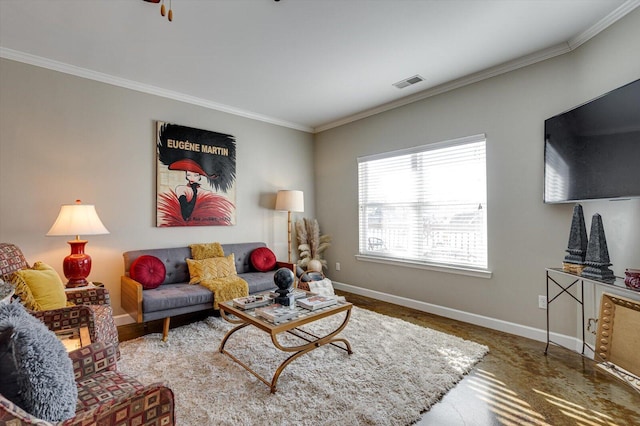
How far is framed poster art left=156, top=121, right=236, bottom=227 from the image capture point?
141 inches

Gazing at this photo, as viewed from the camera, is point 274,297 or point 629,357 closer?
point 629,357

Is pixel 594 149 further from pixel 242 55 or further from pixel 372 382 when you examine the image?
pixel 242 55

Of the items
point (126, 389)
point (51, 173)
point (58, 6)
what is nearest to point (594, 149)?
point (126, 389)

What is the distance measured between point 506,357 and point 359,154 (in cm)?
307

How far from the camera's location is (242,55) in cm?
284

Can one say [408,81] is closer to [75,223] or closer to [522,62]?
[522,62]

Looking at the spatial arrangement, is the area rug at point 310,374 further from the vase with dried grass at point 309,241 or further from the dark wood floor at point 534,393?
the vase with dried grass at point 309,241

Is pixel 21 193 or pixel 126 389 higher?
pixel 21 193

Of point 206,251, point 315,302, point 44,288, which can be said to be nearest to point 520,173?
point 315,302

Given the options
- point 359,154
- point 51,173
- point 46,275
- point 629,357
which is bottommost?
point 629,357

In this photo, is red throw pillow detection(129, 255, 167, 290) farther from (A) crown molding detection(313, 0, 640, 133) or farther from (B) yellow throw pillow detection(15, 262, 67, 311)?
(A) crown molding detection(313, 0, 640, 133)

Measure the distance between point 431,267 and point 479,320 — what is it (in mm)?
743

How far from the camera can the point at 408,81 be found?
11.2 feet

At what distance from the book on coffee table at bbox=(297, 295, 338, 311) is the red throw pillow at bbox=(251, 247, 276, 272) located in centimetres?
156
